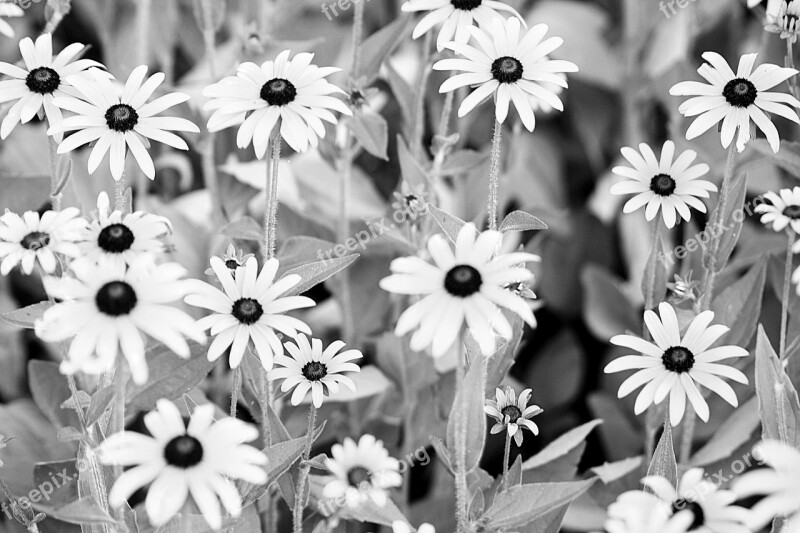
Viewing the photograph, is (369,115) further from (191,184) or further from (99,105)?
(191,184)

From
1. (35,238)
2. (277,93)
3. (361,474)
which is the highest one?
(277,93)

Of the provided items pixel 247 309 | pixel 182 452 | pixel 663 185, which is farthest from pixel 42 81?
pixel 663 185

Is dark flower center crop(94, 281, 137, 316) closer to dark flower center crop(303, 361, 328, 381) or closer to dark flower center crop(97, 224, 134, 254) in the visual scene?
dark flower center crop(97, 224, 134, 254)

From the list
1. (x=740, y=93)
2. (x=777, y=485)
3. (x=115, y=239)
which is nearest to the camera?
(x=777, y=485)

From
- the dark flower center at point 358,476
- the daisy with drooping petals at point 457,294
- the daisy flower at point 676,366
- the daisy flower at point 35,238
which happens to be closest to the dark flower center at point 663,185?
the daisy flower at point 676,366

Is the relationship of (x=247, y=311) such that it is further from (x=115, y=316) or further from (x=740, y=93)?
(x=740, y=93)

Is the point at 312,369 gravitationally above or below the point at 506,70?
below

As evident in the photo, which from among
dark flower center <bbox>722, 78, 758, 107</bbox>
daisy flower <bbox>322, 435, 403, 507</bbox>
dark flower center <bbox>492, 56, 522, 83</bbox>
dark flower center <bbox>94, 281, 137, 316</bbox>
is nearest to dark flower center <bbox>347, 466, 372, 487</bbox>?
daisy flower <bbox>322, 435, 403, 507</bbox>
